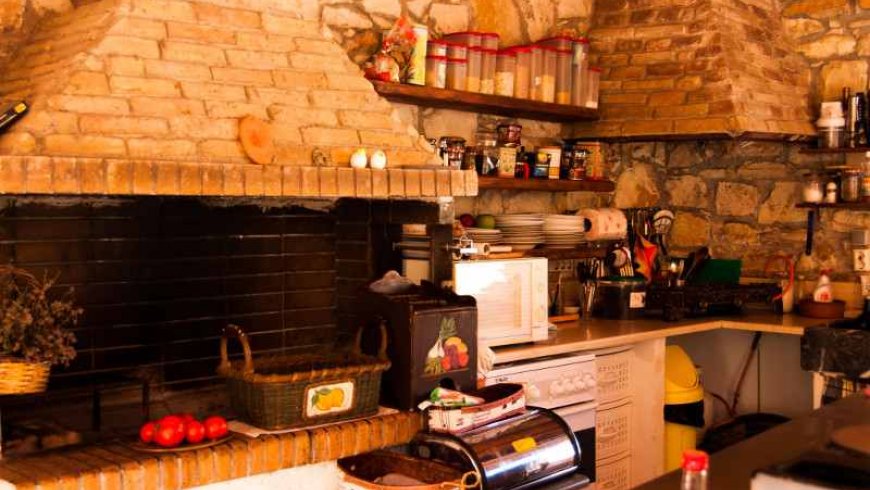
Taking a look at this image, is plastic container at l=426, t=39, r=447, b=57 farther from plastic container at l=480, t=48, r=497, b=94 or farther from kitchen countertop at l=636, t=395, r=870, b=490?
kitchen countertop at l=636, t=395, r=870, b=490

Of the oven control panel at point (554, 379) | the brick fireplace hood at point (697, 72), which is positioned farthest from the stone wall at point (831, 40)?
the oven control panel at point (554, 379)

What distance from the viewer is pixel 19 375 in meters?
2.84

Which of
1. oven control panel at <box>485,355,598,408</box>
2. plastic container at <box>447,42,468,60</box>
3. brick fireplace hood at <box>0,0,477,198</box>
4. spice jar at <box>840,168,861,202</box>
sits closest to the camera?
brick fireplace hood at <box>0,0,477,198</box>

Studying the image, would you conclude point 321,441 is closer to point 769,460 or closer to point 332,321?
point 332,321

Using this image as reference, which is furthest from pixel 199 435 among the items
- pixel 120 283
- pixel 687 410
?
pixel 687 410

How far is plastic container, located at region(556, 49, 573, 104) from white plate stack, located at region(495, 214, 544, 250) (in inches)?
29.1

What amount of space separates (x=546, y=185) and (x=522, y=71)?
2.03 feet

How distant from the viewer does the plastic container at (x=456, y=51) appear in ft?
15.3

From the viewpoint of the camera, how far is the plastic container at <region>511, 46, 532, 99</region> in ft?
16.4

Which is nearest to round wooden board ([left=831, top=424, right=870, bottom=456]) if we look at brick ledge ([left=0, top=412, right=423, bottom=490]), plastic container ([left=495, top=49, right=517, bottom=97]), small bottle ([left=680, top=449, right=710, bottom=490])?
small bottle ([left=680, top=449, right=710, bottom=490])

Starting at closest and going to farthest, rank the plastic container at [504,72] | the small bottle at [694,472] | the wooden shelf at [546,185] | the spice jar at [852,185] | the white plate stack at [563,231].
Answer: the small bottle at [694,472], the wooden shelf at [546,185], the plastic container at [504,72], the white plate stack at [563,231], the spice jar at [852,185]

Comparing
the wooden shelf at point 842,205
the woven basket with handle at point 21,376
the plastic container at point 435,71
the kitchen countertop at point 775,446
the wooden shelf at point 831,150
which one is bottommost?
the kitchen countertop at point 775,446

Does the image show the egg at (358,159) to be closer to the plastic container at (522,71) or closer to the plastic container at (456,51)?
the plastic container at (456,51)

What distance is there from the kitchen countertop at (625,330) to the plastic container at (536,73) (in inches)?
49.5
